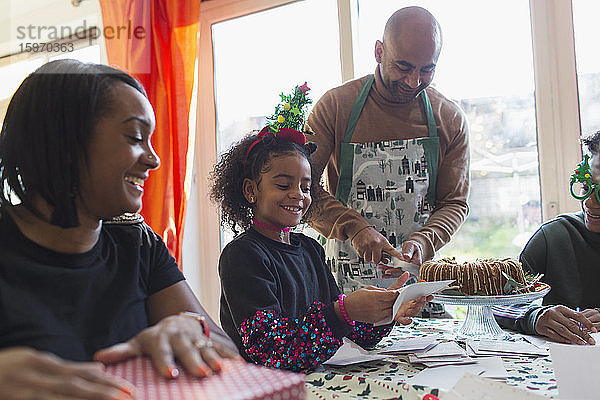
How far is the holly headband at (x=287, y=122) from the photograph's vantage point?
1647mm

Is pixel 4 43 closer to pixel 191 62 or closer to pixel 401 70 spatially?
pixel 191 62

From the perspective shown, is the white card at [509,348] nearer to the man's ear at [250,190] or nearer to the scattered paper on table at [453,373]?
the scattered paper on table at [453,373]

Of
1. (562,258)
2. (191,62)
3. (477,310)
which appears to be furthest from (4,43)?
(562,258)

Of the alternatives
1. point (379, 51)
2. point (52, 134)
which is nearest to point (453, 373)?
point (52, 134)

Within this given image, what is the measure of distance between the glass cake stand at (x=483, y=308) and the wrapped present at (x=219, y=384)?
93 cm

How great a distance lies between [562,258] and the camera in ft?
6.44

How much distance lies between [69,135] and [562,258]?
1.68 meters

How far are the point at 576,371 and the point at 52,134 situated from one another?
3.44 ft

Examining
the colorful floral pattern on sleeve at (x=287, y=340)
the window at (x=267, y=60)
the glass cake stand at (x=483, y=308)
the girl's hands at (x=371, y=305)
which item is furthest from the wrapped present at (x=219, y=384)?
the window at (x=267, y=60)

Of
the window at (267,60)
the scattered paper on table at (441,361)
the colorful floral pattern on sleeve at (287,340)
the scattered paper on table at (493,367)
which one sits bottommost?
the scattered paper on table at (493,367)

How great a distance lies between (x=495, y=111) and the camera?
8.99 feet

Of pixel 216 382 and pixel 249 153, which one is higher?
pixel 249 153

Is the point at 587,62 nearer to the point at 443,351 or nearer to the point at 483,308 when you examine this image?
the point at 483,308

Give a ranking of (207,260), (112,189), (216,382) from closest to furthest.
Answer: (216,382) → (112,189) → (207,260)
